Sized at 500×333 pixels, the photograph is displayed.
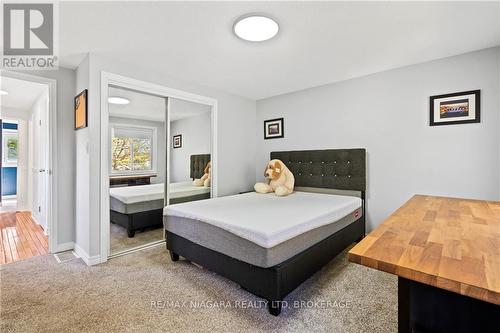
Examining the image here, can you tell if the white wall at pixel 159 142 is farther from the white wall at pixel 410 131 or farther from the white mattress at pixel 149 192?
the white wall at pixel 410 131

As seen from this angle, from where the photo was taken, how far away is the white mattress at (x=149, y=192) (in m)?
3.03

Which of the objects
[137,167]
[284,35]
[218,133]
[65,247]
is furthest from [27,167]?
[284,35]

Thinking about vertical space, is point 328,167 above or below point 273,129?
below

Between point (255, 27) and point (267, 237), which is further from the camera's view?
point (255, 27)

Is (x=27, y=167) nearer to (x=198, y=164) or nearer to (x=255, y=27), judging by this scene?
(x=198, y=164)

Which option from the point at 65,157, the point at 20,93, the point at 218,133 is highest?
the point at 20,93

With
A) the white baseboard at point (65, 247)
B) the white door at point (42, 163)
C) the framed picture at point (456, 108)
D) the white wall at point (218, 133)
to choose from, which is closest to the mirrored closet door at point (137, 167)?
the white wall at point (218, 133)

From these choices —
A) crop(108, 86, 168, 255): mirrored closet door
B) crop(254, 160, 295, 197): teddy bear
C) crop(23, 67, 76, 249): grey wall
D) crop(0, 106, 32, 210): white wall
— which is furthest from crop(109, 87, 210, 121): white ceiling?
crop(0, 106, 32, 210): white wall

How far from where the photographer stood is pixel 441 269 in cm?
69

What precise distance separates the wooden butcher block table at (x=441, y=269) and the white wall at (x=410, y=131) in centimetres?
166

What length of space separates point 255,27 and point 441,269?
1.98 metres

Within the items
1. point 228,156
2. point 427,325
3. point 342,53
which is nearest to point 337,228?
point 427,325

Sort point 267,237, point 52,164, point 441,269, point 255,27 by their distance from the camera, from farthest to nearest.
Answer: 1. point 52,164
2. point 255,27
3. point 267,237
4. point 441,269

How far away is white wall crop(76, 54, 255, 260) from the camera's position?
2.42 meters
